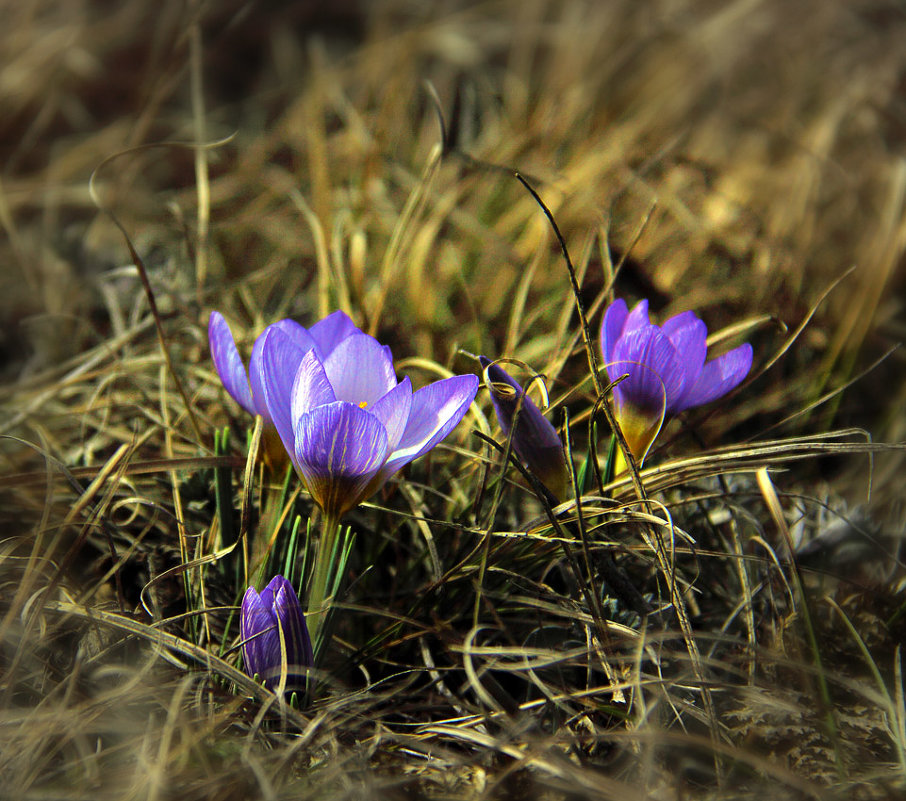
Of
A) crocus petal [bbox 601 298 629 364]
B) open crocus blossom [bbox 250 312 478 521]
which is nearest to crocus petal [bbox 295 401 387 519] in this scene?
open crocus blossom [bbox 250 312 478 521]

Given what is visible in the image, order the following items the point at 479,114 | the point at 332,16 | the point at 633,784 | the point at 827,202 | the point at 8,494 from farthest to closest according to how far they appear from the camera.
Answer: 1. the point at 332,16
2. the point at 479,114
3. the point at 827,202
4. the point at 8,494
5. the point at 633,784

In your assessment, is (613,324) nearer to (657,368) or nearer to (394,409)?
(657,368)

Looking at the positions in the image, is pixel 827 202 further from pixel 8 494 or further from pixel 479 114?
pixel 8 494

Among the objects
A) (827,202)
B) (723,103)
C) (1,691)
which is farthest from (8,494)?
(723,103)

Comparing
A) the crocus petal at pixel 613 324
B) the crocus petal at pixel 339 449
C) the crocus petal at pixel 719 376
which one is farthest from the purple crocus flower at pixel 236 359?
the crocus petal at pixel 719 376

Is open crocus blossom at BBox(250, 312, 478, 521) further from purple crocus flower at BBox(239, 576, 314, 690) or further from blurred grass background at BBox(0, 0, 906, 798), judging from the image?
blurred grass background at BBox(0, 0, 906, 798)
